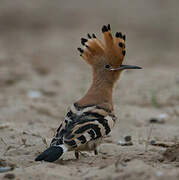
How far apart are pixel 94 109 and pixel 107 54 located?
84cm

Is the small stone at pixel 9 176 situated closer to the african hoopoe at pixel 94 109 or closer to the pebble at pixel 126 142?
the african hoopoe at pixel 94 109

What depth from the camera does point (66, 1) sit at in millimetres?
16859

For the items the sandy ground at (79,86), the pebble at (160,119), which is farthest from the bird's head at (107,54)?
the pebble at (160,119)

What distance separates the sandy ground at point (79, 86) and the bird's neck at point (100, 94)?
20.3 inches

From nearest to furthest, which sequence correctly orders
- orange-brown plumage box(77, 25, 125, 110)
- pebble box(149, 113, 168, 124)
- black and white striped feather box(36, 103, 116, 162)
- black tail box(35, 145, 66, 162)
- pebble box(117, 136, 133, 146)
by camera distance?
black tail box(35, 145, 66, 162) < black and white striped feather box(36, 103, 116, 162) < orange-brown plumage box(77, 25, 125, 110) < pebble box(117, 136, 133, 146) < pebble box(149, 113, 168, 124)

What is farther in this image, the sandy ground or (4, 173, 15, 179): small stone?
the sandy ground

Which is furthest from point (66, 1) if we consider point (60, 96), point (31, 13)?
point (60, 96)

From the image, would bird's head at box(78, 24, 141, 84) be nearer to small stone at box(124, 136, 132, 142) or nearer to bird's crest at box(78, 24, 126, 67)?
bird's crest at box(78, 24, 126, 67)

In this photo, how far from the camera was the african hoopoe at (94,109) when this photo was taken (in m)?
4.30

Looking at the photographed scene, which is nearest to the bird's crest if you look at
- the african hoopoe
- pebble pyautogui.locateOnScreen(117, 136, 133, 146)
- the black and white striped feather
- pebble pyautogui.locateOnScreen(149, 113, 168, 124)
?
the african hoopoe

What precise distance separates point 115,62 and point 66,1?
11881 mm

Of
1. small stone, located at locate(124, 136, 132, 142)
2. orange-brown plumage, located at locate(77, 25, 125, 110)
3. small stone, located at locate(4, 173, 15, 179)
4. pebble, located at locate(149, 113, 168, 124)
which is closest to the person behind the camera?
small stone, located at locate(4, 173, 15, 179)

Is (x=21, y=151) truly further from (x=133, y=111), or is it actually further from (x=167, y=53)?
(x=167, y=53)

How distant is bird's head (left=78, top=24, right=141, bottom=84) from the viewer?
534 centimetres
